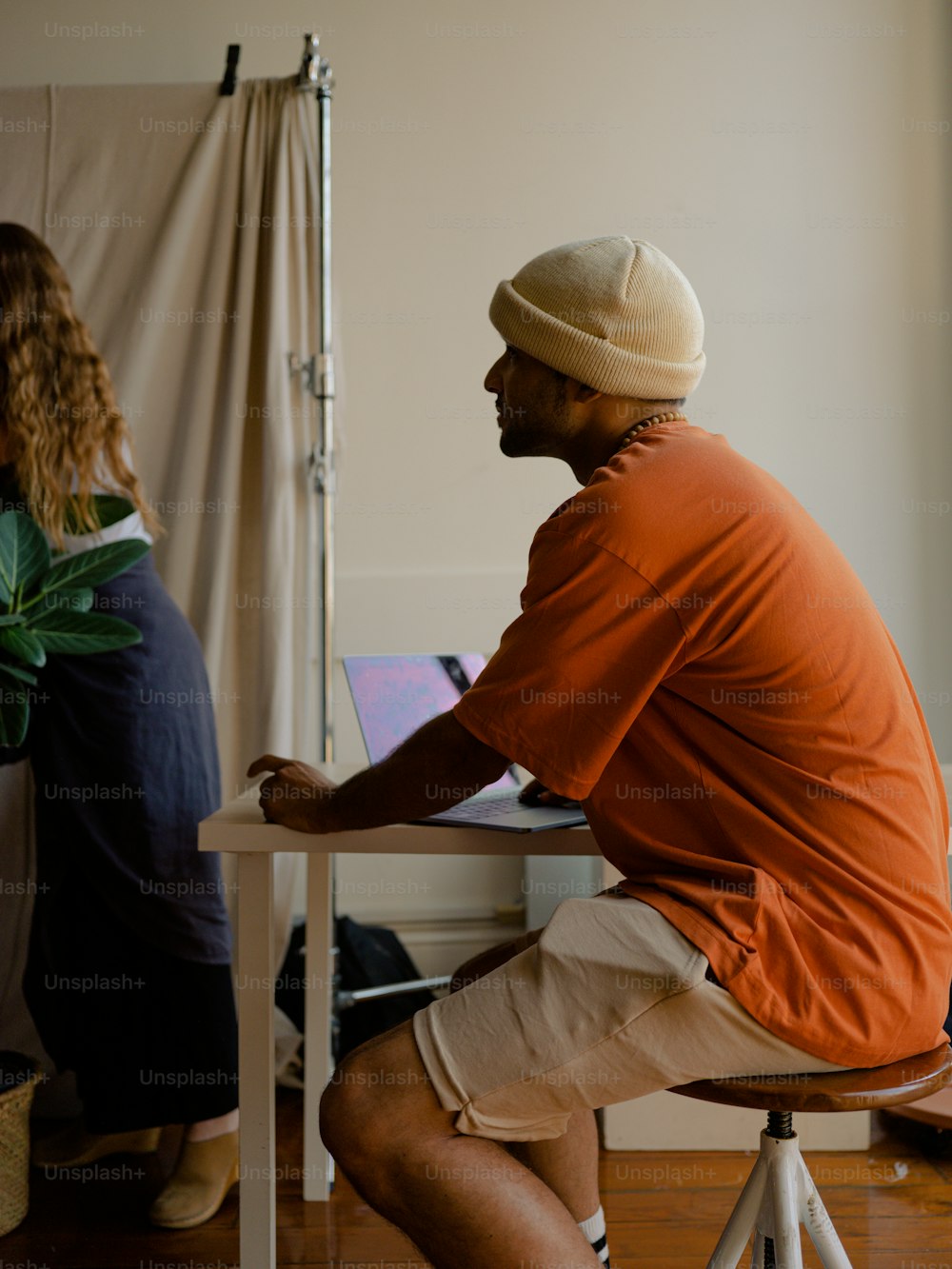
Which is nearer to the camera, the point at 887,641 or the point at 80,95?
the point at 887,641

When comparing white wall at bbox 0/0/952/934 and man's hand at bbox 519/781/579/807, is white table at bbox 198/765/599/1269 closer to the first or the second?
man's hand at bbox 519/781/579/807

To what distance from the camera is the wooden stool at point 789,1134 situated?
1.13 m

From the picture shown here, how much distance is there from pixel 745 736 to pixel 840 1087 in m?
0.33

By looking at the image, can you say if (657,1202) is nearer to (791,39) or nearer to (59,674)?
(59,674)

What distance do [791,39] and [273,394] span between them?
151 centimetres

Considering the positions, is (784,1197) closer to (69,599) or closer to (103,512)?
(69,599)

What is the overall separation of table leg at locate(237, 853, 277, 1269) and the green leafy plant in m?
0.50

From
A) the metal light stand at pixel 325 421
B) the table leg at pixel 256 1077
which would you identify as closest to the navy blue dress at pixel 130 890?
the metal light stand at pixel 325 421

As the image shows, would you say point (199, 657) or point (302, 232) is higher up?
point (302, 232)

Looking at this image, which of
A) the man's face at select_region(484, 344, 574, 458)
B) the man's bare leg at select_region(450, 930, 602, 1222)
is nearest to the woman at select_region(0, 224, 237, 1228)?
the man's bare leg at select_region(450, 930, 602, 1222)

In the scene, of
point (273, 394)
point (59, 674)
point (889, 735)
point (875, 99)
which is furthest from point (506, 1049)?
point (875, 99)

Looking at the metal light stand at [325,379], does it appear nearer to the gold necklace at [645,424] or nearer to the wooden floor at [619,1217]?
the wooden floor at [619,1217]

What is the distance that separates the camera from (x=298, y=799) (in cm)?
142

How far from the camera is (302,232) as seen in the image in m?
2.50
